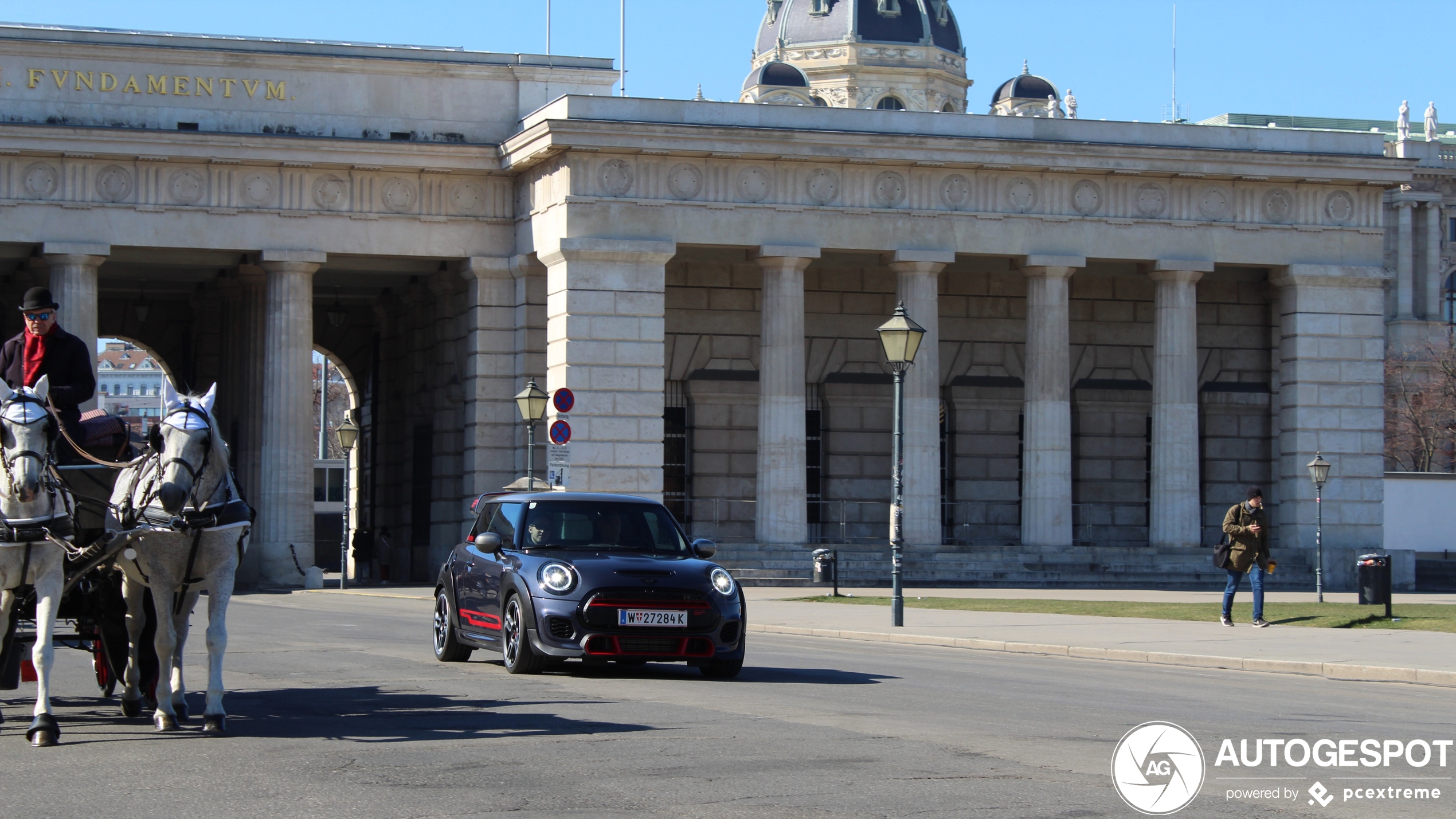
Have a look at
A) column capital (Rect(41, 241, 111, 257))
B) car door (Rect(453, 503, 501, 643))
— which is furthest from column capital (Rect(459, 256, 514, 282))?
car door (Rect(453, 503, 501, 643))

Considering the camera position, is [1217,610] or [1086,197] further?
[1086,197]

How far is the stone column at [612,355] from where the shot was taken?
43062 millimetres

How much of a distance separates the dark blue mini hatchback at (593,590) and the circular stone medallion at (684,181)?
25345mm

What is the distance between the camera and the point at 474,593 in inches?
739

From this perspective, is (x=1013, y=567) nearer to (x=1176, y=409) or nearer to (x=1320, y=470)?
(x=1176, y=409)

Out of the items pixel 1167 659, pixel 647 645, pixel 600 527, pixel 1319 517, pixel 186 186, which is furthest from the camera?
pixel 186 186

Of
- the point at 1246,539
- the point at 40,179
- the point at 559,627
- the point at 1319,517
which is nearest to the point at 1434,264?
the point at 1319,517

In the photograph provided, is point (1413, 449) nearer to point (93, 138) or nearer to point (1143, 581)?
point (1143, 581)

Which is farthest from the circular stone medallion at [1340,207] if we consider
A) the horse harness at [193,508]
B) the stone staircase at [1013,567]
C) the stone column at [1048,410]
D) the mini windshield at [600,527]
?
the horse harness at [193,508]

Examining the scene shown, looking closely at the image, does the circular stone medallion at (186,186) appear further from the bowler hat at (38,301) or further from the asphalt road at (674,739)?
the bowler hat at (38,301)

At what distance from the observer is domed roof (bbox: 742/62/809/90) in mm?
115938

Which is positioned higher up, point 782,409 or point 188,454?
point 782,409

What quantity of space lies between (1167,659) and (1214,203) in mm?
27053

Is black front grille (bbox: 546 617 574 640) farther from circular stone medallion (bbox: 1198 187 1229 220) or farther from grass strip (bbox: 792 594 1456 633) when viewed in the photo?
circular stone medallion (bbox: 1198 187 1229 220)
